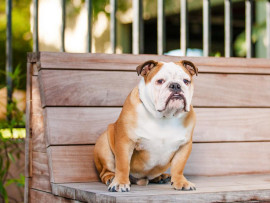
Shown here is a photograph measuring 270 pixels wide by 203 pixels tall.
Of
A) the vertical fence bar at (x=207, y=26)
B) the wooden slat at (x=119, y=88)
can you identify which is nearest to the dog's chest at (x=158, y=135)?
the wooden slat at (x=119, y=88)

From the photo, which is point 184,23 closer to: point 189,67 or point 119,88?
point 119,88

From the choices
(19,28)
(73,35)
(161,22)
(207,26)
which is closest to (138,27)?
(161,22)

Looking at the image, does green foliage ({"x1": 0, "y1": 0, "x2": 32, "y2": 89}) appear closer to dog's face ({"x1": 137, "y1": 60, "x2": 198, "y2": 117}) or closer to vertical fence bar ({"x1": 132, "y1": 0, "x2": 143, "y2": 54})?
vertical fence bar ({"x1": 132, "y1": 0, "x2": 143, "y2": 54})

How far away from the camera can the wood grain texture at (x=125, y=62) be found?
2.18 meters

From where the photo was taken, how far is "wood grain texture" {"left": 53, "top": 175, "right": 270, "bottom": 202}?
1.50m

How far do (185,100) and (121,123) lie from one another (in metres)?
0.26

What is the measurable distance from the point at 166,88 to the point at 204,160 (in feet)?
2.33

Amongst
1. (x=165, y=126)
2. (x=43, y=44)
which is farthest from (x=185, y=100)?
(x=43, y=44)

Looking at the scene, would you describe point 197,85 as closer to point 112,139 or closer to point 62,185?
point 112,139

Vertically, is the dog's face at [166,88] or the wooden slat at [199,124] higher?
the dog's face at [166,88]

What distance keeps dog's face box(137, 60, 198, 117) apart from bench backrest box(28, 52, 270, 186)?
44 cm

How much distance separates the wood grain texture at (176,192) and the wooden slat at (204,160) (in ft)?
0.30

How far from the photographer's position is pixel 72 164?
2.05 metres

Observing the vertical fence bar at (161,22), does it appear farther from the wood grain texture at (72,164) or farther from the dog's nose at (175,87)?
the dog's nose at (175,87)
